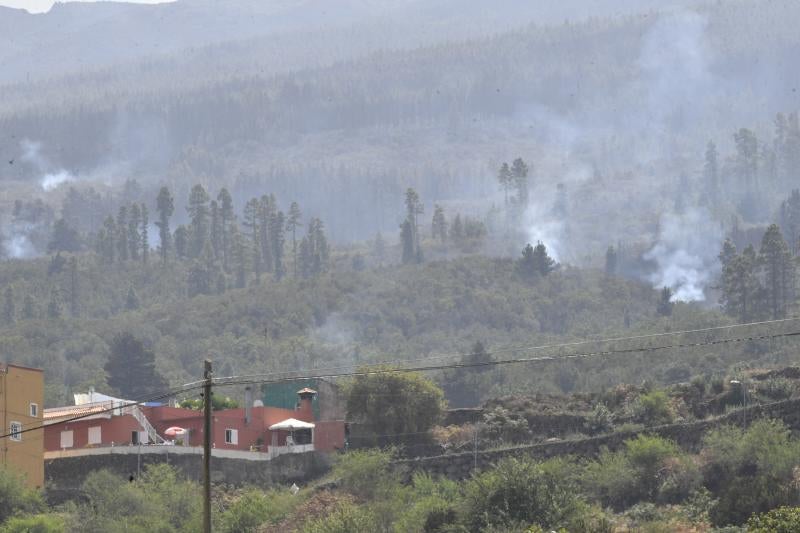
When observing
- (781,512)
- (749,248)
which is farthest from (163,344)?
(781,512)

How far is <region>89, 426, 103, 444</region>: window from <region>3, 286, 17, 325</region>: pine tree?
98829 mm

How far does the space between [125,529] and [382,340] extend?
10173 centimetres

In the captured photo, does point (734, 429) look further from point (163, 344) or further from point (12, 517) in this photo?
point (163, 344)

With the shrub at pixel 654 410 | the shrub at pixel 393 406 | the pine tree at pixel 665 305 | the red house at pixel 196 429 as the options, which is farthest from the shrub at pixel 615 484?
the pine tree at pixel 665 305

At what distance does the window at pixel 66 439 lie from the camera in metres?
88.9

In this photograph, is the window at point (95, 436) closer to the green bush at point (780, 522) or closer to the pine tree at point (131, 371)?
the green bush at point (780, 522)

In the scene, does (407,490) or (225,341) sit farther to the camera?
(225,341)

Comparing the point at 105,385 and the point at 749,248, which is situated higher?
the point at 749,248

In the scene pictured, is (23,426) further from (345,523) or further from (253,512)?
(345,523)

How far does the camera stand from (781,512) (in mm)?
54031

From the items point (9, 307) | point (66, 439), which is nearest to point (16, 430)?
point (66, 439)

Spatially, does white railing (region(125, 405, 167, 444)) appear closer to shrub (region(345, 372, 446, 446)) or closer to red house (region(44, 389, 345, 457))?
red house (region(44, 389, 345, 457))

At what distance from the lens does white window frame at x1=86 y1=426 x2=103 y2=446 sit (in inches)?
3536

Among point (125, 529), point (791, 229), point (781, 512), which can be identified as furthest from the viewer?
point (791, 229)
